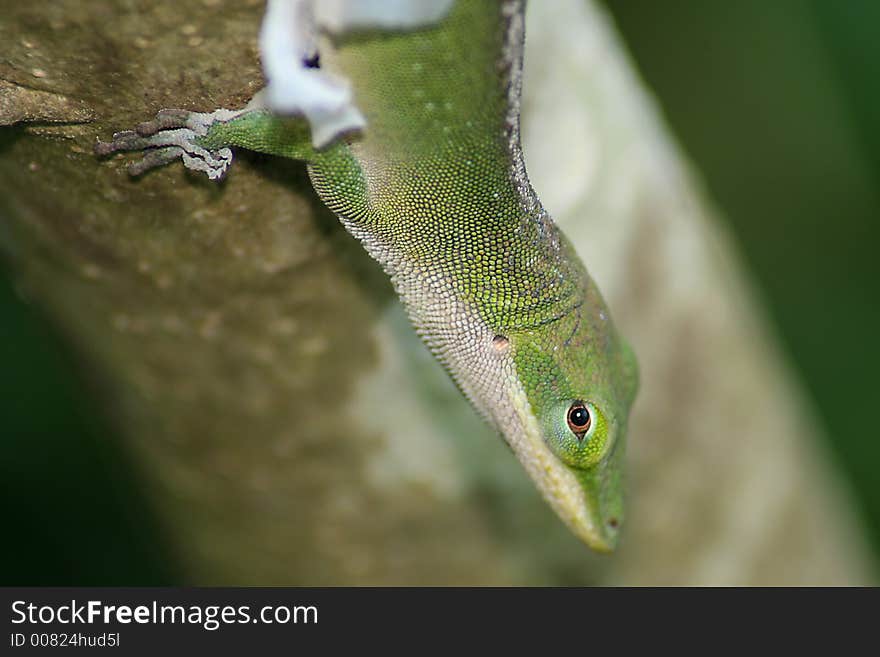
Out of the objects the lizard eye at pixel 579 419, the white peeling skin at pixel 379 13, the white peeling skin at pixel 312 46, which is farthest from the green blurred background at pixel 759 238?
the white peeling skin at pixel 379 13

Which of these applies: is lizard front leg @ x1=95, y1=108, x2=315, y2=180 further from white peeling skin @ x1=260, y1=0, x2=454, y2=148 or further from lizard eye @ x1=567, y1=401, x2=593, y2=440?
lizard eye @ x1=567, y1=401, x2=593, y2=440

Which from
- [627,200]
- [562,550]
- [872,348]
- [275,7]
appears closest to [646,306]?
[627,200]

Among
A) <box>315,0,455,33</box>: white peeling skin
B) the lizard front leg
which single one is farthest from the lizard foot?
<box>315,0,455,33</box>: white peeling skin

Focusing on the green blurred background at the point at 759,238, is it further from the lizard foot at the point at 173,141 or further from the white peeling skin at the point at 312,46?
the white peeling skin at the point at 312,46

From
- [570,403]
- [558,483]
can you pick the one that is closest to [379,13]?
[570,403]

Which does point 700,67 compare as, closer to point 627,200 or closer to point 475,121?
point 627,200
